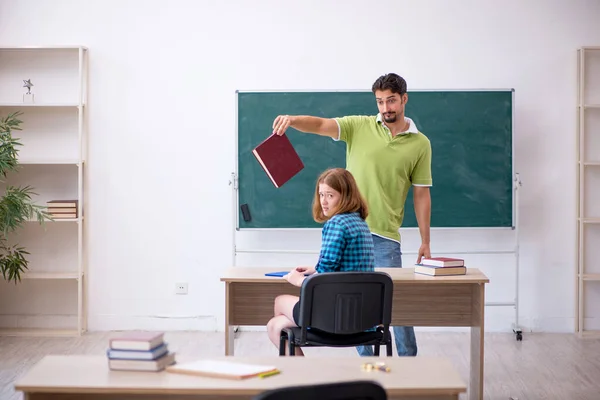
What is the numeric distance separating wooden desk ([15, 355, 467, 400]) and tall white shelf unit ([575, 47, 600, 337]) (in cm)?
387

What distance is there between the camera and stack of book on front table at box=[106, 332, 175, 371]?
2309mm

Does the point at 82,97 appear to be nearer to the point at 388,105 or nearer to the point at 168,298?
the point at 168,298

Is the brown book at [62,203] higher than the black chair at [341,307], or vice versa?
the brown book at [62,203]

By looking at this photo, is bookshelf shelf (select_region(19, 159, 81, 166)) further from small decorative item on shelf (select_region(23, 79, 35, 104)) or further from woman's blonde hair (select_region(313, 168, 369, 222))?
woman's blonde hair (select_region(313, 168, 369, 222))

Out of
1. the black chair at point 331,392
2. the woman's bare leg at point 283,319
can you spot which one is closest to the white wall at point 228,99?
the woman's bare leg at point 283,319

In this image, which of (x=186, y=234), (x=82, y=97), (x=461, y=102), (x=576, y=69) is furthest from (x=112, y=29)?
(x=576, y=69)

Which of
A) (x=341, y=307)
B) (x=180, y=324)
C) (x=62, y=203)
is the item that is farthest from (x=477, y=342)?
(x=62, y=203)

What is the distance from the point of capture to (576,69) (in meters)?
5.94

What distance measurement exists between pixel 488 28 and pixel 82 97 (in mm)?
3190

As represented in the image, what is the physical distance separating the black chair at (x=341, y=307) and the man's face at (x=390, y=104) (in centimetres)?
116

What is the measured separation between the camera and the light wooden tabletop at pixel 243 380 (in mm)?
2152

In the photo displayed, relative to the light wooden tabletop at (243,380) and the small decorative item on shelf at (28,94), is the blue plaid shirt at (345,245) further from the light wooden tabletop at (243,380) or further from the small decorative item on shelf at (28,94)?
the small decorative item on shelf at (28,94)

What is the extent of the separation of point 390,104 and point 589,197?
102 inches

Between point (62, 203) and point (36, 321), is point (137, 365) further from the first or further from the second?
point (36, 321)
